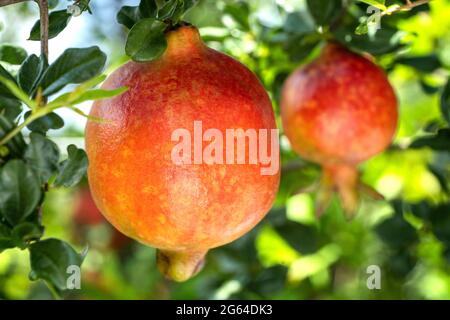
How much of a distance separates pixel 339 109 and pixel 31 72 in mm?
544

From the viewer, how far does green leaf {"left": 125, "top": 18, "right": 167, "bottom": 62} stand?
0.76 metres

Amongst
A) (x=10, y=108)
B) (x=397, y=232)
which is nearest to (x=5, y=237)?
(x=10, y=108)

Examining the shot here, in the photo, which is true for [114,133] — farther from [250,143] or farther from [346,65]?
[346,65]

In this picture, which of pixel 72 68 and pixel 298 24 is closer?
pixel 72 68

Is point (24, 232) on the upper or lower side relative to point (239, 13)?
upper

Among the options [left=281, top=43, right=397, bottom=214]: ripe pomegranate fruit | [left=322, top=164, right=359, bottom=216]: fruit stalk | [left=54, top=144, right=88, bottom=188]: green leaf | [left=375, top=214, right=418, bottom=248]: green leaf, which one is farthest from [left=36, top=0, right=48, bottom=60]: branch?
[left=375, top=214, right=418, bottom=248]: green leaf

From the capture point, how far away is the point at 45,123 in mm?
694

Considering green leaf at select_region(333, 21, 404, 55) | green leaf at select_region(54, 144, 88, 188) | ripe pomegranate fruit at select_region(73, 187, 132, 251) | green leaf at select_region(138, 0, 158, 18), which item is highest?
green leaf at select_region(138, 0, 158, 18)

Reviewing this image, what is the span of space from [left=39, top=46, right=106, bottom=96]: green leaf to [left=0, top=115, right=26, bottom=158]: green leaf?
63 mm

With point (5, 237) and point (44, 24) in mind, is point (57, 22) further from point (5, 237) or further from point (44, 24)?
point (5, 237)

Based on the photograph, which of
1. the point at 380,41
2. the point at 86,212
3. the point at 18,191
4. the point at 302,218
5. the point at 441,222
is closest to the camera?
the point at 18,191

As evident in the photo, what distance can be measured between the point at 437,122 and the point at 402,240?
0.28m

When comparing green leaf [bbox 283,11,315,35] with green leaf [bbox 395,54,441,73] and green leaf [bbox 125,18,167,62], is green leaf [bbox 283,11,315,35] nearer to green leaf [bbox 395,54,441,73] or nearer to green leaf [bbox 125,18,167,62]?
green leaf [bbox 395,54,441,73]
